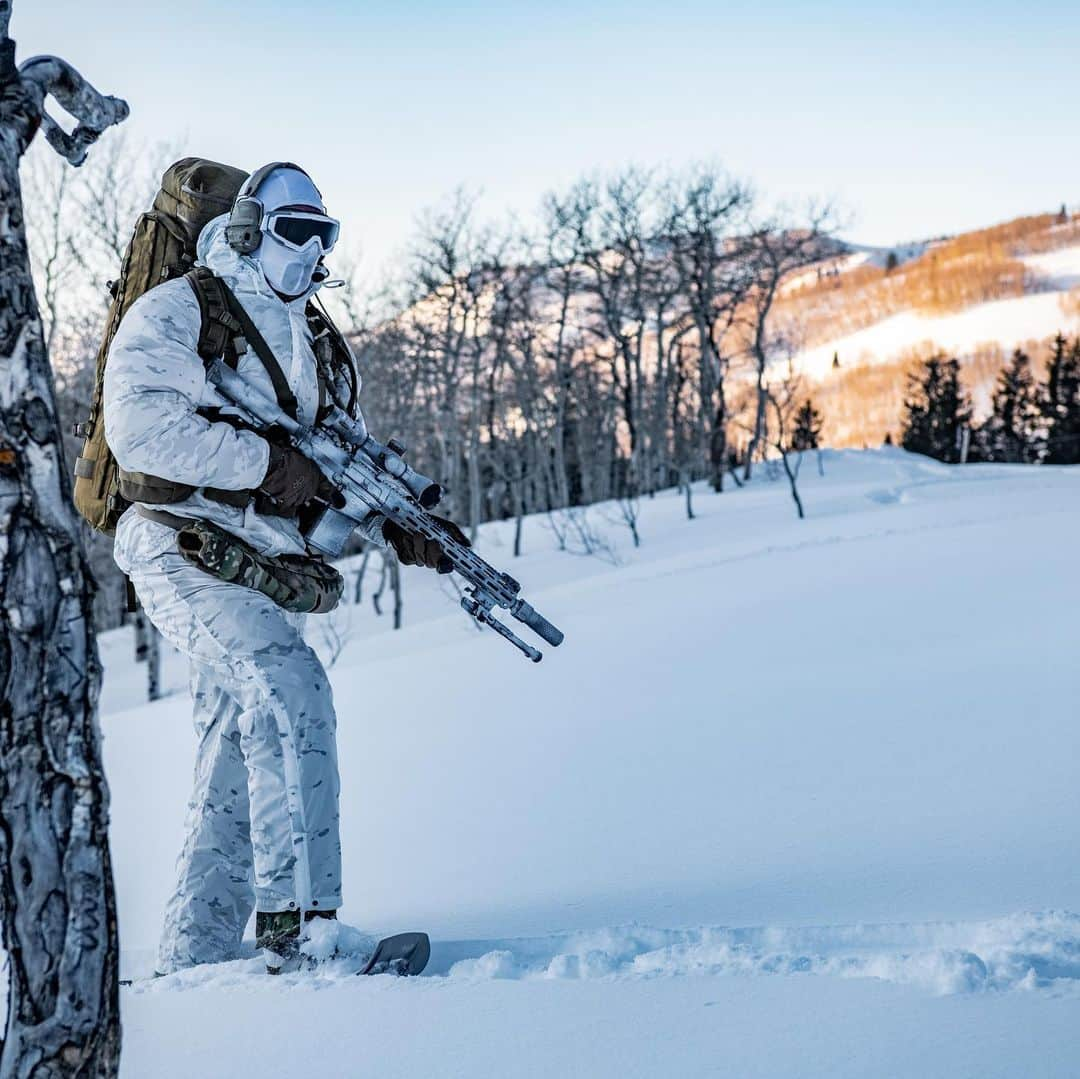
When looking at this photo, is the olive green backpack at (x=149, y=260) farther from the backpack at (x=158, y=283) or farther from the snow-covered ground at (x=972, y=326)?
the snow-covered ground at (x=972, y=326)

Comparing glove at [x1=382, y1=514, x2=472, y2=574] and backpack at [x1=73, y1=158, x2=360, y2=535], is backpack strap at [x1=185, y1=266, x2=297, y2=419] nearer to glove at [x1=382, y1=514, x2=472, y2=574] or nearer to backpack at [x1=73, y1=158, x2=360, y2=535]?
backpack at [x1=73, y1=158, x2=360, y2=535]

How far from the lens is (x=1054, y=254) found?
149125 mm

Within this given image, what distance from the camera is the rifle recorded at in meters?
2.40

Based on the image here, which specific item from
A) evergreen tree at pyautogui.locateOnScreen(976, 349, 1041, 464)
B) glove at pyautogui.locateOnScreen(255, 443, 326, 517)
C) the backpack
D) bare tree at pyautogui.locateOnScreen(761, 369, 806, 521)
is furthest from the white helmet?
evergreen tree at pyautogui.locateOnScreen(976, 349, 1041, 464)

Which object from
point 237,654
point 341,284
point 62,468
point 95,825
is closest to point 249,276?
point 341,284

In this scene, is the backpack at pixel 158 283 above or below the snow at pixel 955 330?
below

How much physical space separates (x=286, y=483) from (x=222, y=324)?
15.0 inches

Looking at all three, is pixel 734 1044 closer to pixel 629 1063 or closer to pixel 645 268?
pixel 629 1063

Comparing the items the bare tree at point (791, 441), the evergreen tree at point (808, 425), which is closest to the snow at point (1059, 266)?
the evergreen tree at point (808, 425)

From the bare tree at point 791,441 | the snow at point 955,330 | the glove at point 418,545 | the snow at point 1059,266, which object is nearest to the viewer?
the glove at point 418,545

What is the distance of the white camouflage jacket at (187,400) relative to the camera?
221 cm

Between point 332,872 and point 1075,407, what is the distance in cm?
5487

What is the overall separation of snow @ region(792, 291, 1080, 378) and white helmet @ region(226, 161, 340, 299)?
12034cm

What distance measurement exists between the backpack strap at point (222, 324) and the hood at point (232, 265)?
23 mm
